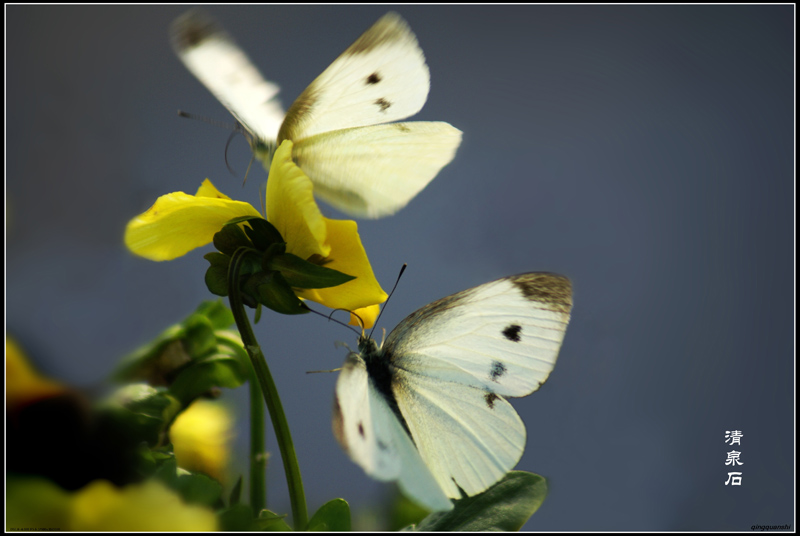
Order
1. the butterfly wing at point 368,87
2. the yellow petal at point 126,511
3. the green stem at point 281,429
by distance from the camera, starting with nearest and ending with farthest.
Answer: the yellow petal at point 126,511, the green stem at point 281,429, the butterfly wing at point 368,87

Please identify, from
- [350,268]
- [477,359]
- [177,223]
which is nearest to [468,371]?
[477,359]

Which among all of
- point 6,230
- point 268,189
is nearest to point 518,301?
point 268,189

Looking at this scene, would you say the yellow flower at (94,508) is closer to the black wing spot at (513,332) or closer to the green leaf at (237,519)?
the green leaf at (237,519)

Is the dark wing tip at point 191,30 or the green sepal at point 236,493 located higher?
the dark wing tip at point 191,30

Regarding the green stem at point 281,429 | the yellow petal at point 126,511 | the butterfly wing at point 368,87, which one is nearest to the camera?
the yellow petal at point 126,511

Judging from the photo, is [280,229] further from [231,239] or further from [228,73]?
[228,73]

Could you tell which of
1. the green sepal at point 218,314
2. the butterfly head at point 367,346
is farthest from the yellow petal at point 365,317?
the green sepal at point 218,314
